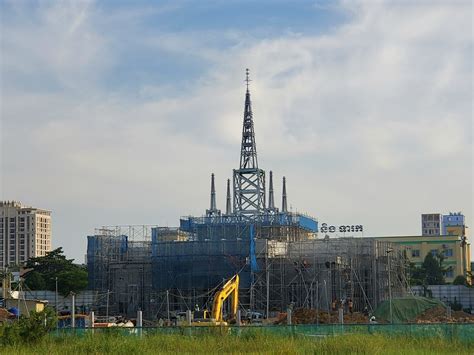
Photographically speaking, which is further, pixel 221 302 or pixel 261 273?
pixel 261 273

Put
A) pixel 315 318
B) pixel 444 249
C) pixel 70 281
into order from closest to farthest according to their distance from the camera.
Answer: pixel 315 318 → pixel 70 281 → pixel 444 249

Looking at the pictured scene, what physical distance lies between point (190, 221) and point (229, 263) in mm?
8724

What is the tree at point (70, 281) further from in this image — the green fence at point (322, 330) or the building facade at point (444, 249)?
the green fence at point (322, 330)

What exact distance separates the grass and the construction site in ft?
121

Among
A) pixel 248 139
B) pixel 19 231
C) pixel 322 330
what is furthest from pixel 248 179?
pixel 19 231

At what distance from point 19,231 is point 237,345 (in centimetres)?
16453

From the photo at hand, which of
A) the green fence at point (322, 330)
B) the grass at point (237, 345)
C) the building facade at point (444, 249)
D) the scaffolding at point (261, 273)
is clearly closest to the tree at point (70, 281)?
the scaffolding at point (261, 273)

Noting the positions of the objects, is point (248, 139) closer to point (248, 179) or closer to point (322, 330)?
point (248, 179)

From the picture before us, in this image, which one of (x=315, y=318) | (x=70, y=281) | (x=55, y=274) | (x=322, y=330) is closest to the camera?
(x=322, y=330)

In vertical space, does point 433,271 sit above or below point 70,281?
above

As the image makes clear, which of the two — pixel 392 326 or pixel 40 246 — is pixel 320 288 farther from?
pixel 40 246

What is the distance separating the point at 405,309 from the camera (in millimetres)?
61281

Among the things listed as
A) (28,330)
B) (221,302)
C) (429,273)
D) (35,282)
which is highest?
(429,273)

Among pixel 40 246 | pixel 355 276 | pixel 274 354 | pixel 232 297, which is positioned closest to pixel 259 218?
pixel 355 276
